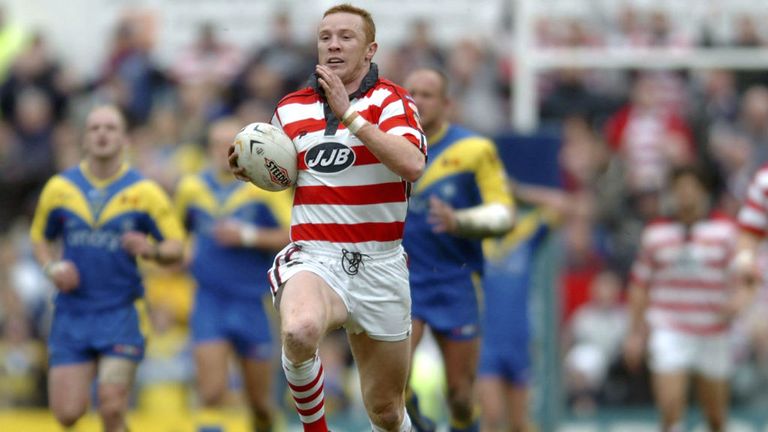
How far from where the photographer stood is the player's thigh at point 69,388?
10.3m

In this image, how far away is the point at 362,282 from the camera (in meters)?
8.27

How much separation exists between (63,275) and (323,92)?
2.94 metres

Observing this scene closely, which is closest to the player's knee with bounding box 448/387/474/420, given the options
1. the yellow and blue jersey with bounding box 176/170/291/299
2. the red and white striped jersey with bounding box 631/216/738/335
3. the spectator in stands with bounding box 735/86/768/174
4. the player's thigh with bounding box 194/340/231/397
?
the player's thigh with bounding box 194/340/231/397

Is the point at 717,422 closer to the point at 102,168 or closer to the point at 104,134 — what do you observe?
the point at 102,168

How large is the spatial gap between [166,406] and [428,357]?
2877mm

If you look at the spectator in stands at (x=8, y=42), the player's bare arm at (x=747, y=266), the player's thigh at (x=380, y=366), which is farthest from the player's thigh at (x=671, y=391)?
the spectator in stands at (x=8, y=42)

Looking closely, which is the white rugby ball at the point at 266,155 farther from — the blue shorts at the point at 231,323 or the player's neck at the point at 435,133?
the blue shorts at the point at 231,323

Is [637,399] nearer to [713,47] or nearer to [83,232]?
[713,47]

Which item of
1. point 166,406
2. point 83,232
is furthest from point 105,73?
point 83,232

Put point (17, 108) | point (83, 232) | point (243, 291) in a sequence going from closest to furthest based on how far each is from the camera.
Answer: point (83, 232) → point (243, 291) → point (17, 108)

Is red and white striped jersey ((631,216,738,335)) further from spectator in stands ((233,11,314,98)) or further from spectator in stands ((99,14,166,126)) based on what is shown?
spectator in stands ((99,14,166,126))

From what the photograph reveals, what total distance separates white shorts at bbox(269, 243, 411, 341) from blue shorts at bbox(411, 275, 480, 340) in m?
2.02

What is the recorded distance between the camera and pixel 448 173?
10.6m

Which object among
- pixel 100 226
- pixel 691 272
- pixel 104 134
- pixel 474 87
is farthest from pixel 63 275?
pixel 474 87
